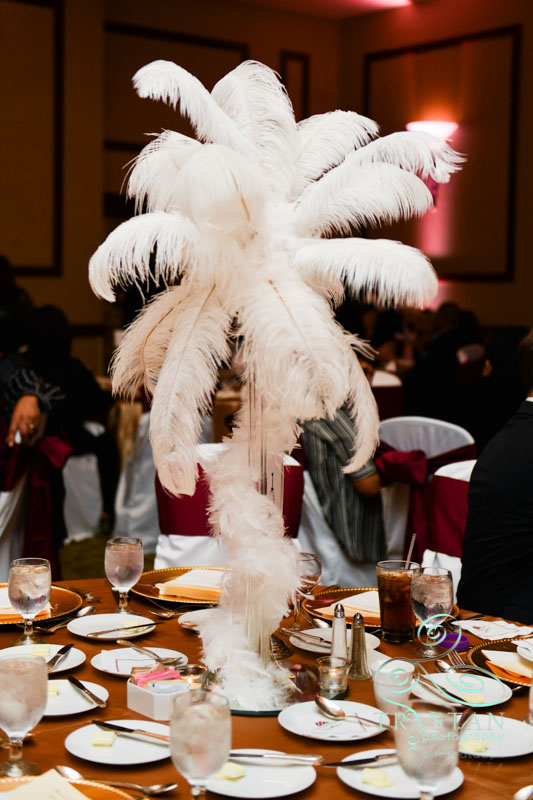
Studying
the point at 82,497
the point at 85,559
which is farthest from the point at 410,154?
the point at 82,497

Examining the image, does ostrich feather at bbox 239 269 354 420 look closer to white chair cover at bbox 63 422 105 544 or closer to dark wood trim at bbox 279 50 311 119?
white chair cover at bbox 63 422 105 544

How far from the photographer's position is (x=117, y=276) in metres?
1.56

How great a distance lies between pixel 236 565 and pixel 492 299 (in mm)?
8058

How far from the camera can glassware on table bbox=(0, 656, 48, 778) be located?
125cm

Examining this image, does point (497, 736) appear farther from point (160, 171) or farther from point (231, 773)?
point (160, 171)

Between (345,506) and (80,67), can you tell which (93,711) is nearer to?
(345,506)

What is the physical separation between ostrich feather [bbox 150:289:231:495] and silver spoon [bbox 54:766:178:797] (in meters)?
0.46

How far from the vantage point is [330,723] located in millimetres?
1457

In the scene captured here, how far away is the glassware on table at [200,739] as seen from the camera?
1.11 meters

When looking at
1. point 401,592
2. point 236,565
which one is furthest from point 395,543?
point 236,565

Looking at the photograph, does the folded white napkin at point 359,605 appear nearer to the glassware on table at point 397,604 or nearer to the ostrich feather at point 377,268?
the glassware on table at point 397,604

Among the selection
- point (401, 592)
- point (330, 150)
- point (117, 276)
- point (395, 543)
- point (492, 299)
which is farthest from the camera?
point (492, 299)

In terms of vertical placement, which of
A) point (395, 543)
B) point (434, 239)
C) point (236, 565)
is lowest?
point (395, 543)

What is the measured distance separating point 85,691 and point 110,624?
38 cm
